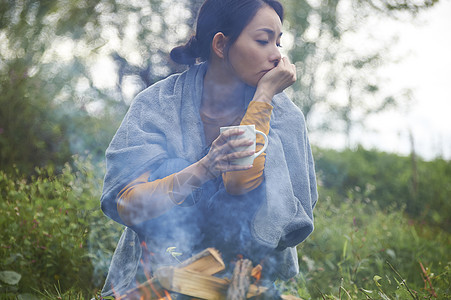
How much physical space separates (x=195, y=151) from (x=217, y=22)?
24.2 inches

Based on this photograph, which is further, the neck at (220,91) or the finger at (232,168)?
the neck at (220,91)

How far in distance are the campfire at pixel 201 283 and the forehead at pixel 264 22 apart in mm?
976

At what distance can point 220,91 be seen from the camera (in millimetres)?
1869

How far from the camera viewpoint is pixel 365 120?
7438 millimetres

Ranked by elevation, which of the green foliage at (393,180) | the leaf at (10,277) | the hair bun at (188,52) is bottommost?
the green foliage at (393,180)

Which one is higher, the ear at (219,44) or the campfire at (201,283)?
the ear at (219,44)

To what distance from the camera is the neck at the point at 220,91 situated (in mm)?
1852

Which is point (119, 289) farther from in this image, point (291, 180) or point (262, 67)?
point (262, 67)

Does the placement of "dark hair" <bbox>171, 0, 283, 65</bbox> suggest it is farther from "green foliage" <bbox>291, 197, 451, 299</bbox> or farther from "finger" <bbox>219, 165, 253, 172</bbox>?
"green foliage" <bbox>291, 197, 451, 299</bbox>

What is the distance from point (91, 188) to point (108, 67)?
5.27 ft

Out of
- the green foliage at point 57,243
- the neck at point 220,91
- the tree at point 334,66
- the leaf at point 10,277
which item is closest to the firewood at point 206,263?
the neck at point 220,91

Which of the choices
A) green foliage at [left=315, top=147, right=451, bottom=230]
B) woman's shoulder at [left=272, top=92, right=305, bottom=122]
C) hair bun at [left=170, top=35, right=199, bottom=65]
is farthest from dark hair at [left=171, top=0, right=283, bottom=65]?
green foliage at [left=315, top=147, right=451, bottom=230]

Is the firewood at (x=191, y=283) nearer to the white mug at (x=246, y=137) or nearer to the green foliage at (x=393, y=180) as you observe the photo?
the white mug at (x=246, y=137)

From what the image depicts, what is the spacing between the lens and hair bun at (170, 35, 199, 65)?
1.91m
